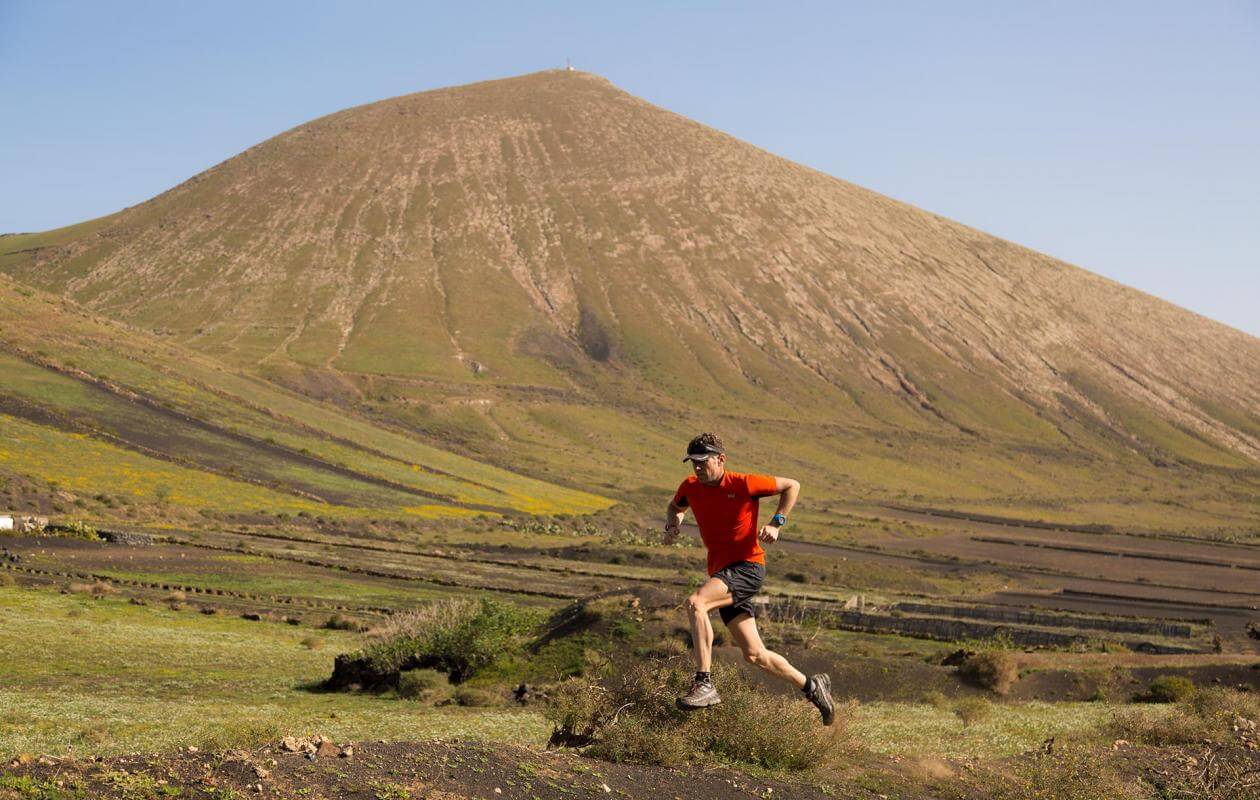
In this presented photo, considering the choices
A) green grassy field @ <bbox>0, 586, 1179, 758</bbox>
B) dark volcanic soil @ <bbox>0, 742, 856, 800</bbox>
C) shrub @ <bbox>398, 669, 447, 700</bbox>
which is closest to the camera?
dark volcanic soil @ <bbox>0, 742, 856, 800</bbox>

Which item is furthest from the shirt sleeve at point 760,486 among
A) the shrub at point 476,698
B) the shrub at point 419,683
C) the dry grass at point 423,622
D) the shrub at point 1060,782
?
the dry grass at point 423,622

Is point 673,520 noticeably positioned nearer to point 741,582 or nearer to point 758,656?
point 741,582

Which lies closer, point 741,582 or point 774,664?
point 741,582

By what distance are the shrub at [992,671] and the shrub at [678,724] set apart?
21460mm

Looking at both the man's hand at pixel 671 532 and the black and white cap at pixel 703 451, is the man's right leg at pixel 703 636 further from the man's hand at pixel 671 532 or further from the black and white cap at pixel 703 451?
the black and white cap at pixel 703 451

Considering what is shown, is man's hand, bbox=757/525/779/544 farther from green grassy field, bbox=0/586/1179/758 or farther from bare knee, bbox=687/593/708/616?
green grassy field, bbox=0/586/1179/758

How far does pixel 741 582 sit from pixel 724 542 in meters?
0.46

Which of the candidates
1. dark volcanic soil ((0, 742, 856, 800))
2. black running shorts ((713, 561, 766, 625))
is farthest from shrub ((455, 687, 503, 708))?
black running shorts ((713, 561, 766, 625))

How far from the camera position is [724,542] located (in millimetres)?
13391

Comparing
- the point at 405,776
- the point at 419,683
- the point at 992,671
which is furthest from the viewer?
the point at 992,671

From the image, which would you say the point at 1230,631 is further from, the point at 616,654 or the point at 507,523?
the point at 507,523

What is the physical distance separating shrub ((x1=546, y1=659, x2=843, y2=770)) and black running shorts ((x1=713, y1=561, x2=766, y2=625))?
89cm

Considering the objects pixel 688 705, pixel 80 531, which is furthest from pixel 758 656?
pixel 80 531

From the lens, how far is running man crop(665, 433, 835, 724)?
13055mm
